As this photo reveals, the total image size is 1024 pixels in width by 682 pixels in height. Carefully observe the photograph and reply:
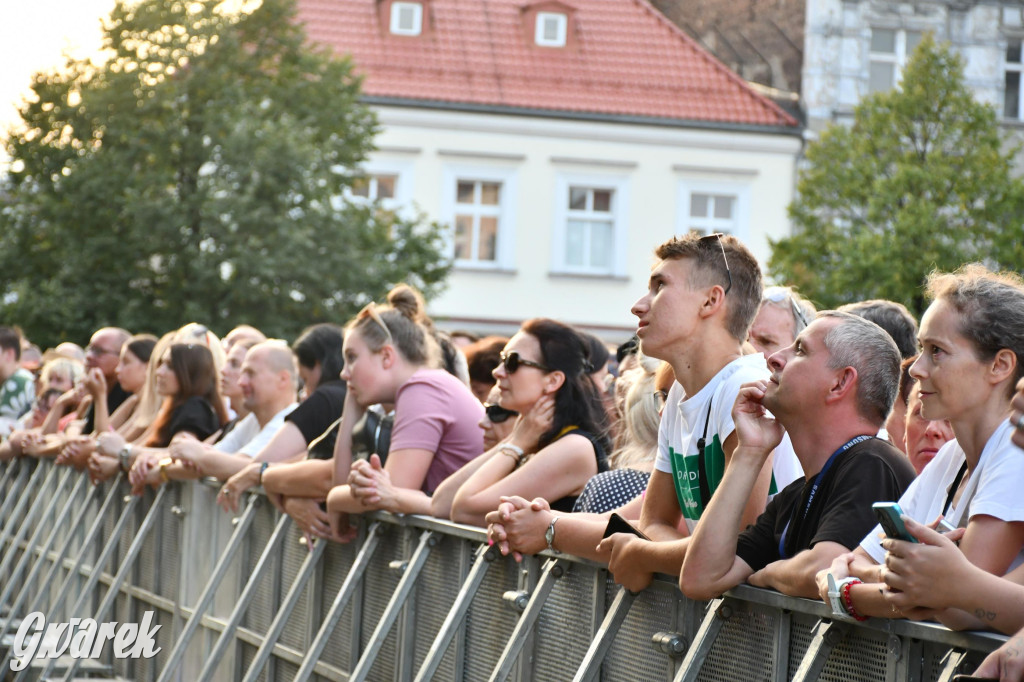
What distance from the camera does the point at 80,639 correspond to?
919cm

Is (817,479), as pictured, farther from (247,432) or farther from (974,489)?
(247,432)

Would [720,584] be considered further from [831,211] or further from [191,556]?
[831,211]

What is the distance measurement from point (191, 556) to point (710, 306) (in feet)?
14.7

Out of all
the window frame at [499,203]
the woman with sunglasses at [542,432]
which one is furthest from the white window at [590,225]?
the woman with sunglasses at [542,432]

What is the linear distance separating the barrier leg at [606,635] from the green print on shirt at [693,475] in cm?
33

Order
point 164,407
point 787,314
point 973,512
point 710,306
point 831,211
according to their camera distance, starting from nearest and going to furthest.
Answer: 1. point 973,512
2. point 710,306
3. point 787,314
4. point 164,407
5. point 831,211

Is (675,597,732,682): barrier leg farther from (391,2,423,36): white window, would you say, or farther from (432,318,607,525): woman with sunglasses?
(391,2,423,36): white window

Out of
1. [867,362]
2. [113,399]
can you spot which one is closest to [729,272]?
[867,362]

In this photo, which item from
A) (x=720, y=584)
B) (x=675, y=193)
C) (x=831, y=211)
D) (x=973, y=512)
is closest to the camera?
(x=973, y=512)

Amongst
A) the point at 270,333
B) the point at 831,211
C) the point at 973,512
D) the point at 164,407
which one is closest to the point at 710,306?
the point at 973,512

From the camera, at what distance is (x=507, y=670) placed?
15.3ft

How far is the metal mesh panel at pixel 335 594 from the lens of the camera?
609cm

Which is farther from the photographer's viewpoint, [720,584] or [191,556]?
[191,556]

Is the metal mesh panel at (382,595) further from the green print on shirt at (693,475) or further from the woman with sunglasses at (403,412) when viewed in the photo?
the green print on shirt at (693,475)
